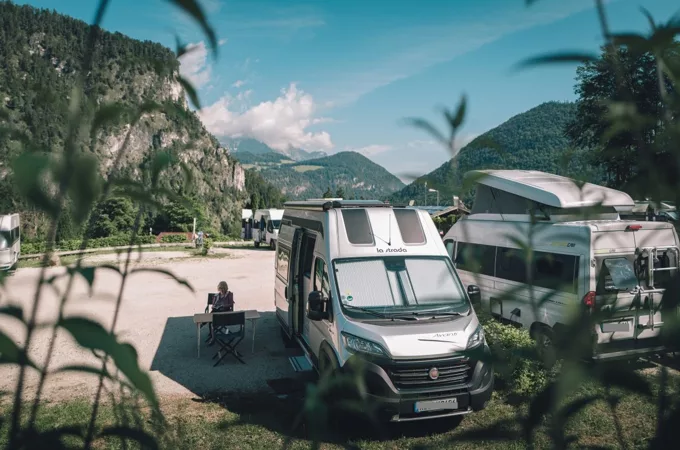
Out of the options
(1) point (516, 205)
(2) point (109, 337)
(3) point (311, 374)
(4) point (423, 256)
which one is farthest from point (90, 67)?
(1) point (516, 205)

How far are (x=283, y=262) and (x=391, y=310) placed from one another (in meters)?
4.18

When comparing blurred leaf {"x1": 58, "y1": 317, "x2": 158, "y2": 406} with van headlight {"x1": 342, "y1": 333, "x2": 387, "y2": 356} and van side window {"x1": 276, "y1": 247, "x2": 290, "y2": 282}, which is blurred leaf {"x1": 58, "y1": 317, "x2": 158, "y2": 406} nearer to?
van headlight {"x1": 342, "y1": 333, "x2": 387, "y2": 356}

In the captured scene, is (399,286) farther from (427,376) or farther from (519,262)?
(519,262)

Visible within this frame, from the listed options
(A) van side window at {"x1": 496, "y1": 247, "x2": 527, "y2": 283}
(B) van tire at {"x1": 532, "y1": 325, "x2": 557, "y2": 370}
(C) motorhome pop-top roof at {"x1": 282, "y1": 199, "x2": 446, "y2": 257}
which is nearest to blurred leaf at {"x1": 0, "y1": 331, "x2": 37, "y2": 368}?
(B) van tire at {"x1": 532, "y1": 325, "x2": 557, "y2": 370}

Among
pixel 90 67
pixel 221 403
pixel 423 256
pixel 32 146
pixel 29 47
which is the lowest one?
pixel 221 403

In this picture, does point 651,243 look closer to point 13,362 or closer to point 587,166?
point 587,166

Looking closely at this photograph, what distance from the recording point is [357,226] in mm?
7422

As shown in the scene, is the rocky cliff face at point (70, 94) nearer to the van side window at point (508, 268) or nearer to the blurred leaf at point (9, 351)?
the blurred leaf at point (9, 351)

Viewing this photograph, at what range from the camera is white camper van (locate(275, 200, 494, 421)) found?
580 cm

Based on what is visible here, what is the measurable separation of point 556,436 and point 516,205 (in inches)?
395

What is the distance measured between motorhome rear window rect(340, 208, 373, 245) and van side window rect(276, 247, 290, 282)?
97.9 inches

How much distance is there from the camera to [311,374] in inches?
313

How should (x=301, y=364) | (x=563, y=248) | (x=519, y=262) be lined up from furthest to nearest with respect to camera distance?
(x=519, y=262) → (x=301, y=364) → (x=563, y=248)

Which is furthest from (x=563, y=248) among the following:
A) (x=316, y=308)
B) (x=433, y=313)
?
(x=316, y=308)
